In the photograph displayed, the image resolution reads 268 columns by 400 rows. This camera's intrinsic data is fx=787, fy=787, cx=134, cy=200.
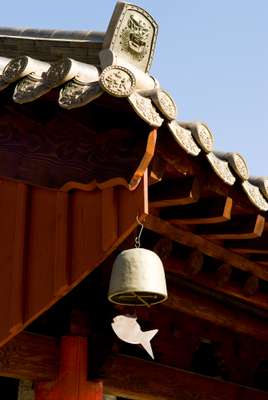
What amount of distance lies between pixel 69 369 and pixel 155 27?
Answer: 2.13 meters

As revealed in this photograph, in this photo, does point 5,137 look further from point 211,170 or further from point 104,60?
point 211,170

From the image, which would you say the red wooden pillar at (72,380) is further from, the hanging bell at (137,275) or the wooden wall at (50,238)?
the hanging bell at (137,275)

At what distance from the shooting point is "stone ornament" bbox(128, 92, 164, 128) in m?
3.32

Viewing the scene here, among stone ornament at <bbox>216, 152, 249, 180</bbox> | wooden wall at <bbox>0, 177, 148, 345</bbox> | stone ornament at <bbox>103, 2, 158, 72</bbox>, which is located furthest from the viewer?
stone ornament at <bbox>103, 2, 158, 72</bbox>

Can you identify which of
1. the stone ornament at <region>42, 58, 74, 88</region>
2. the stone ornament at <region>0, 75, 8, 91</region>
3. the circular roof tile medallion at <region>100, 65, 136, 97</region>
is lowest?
the stone ornament at <region>0, 75, 8, 91</region>

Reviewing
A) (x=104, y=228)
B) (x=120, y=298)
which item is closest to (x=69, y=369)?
(x=120, y=298)

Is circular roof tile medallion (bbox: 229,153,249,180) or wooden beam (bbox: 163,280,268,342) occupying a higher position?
circular roof tile medallion (bbox: 229,153,249,180)

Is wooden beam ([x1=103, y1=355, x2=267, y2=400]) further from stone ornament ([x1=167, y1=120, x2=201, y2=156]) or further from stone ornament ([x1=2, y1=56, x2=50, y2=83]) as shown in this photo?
stone ornament ([x1=2, y1=56, x2=50, y2=83])

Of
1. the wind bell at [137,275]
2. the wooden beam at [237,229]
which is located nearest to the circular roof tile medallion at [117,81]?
the wind bell at [137,275]

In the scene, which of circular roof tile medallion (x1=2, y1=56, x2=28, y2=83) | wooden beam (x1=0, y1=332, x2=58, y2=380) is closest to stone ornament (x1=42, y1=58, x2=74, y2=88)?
circular roof tile medallion (x1=2, y1=56, x2=28, y2=83)

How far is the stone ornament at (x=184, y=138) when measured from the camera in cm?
353

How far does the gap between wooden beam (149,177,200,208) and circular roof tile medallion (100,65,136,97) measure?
0.84m

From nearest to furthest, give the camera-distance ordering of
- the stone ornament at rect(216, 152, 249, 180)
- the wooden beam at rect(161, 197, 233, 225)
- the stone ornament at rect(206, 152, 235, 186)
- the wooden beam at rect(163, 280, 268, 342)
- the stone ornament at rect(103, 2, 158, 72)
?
1. the stone ornament at rect(206, 152, 235, 186)
2. the stone ornament at rect(216, 152, 249, 180)
3. the stone ornament at rect(103, 2, 158, 72)
4. the wooden beam at rect(161, 197, 233, 225)
5. the wooden beam at rect(163, 280, 268, 342)

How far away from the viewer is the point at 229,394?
254 inches
